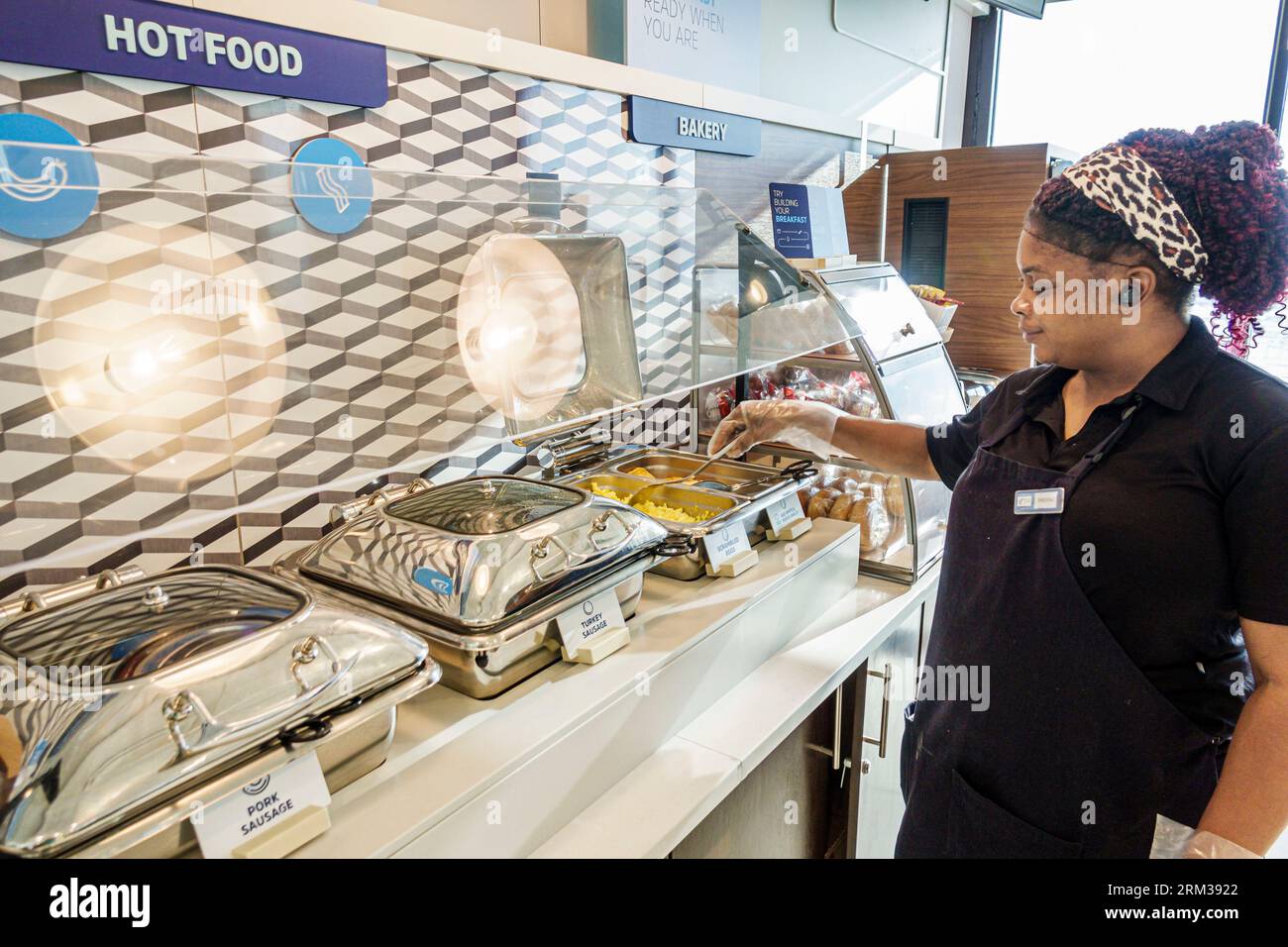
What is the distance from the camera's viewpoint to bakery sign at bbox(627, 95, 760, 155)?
7.33ft

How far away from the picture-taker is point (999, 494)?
56.2 inches

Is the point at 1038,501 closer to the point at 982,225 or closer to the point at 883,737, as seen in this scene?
the point at 883,737

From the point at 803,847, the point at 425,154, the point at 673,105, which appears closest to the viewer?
the point at 425,154

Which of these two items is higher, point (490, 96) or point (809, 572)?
point (490, 96)

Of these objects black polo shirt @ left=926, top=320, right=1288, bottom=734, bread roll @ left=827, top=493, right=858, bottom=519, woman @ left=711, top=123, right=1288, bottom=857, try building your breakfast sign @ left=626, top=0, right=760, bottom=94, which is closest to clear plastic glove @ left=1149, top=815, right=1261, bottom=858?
woman @ left=711, top=123, right=1288, bottom=857

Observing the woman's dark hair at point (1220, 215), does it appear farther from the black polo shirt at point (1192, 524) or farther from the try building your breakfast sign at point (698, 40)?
the try building your breakfast sign at point (698, 40)

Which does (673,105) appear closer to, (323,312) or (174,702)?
(323,312)

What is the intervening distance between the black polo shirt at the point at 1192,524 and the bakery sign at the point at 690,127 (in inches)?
57.0

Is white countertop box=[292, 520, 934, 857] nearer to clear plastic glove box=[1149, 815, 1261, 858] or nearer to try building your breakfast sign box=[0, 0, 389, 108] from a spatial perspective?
clear plastic glove box=[1149, 815, 1261, 858]

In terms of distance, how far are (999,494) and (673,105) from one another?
1.50 m

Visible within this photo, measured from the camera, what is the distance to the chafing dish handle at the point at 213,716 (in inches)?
32.6

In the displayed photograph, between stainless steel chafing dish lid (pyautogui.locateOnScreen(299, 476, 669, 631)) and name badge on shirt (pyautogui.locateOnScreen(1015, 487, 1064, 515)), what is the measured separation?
0.60m
